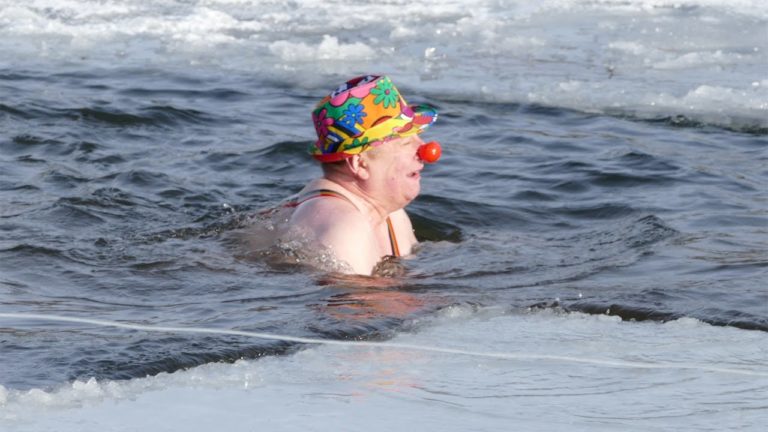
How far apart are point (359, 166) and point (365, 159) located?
41 millimetres

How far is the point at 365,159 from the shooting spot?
5703 mm

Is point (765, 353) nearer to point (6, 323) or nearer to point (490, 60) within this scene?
point (6, 323)

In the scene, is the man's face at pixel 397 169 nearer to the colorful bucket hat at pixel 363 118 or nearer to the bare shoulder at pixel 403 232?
the colorful bucket hat at pixel 363 118

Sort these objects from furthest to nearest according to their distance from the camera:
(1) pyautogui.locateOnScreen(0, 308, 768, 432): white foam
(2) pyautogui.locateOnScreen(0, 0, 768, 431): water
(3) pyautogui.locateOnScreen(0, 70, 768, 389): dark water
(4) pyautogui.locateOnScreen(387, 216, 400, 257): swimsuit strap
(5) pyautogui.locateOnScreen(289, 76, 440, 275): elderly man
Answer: (4) pyautogui.locateOnScreen(387, 216, 400, 257): swimsuit strap < (5) pyautogui.locateOnScreen(289, 76, 440, 275): elderly man < (3) pyautogui.locateOnScreen(0, 70, 768, 389): dark water < (2) pyautogui.locateOnScreen(0, 0, 768, 431): water < (1) pyautogui.locateOnScreen(0, 308, 768, 432): white foam

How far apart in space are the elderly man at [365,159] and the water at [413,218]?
0.24m

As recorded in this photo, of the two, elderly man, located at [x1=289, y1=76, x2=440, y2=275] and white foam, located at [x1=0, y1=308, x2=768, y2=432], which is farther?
elderly man, located at [x1=289, y1=76, x2=440, y2=275]

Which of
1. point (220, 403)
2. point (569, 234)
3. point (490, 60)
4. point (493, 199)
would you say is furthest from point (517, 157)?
point (220, 403)

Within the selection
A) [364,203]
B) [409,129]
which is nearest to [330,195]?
[364,203]

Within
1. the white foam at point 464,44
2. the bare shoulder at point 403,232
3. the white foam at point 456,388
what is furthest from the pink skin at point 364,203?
the white foam at point 464,44

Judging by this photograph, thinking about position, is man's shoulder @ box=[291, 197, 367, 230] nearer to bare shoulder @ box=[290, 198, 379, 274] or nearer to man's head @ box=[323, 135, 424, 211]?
bare shoulder @ box=[290, 198, 379, 274]

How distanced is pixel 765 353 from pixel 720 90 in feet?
18.6

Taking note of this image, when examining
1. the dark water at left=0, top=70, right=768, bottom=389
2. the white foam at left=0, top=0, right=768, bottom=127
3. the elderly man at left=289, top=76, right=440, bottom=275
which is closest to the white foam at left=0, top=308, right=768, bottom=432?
the dark water at left=0, top=70, right=768, bottom=389

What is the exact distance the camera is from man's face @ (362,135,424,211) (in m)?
5.69

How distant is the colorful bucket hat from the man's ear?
3 cm
